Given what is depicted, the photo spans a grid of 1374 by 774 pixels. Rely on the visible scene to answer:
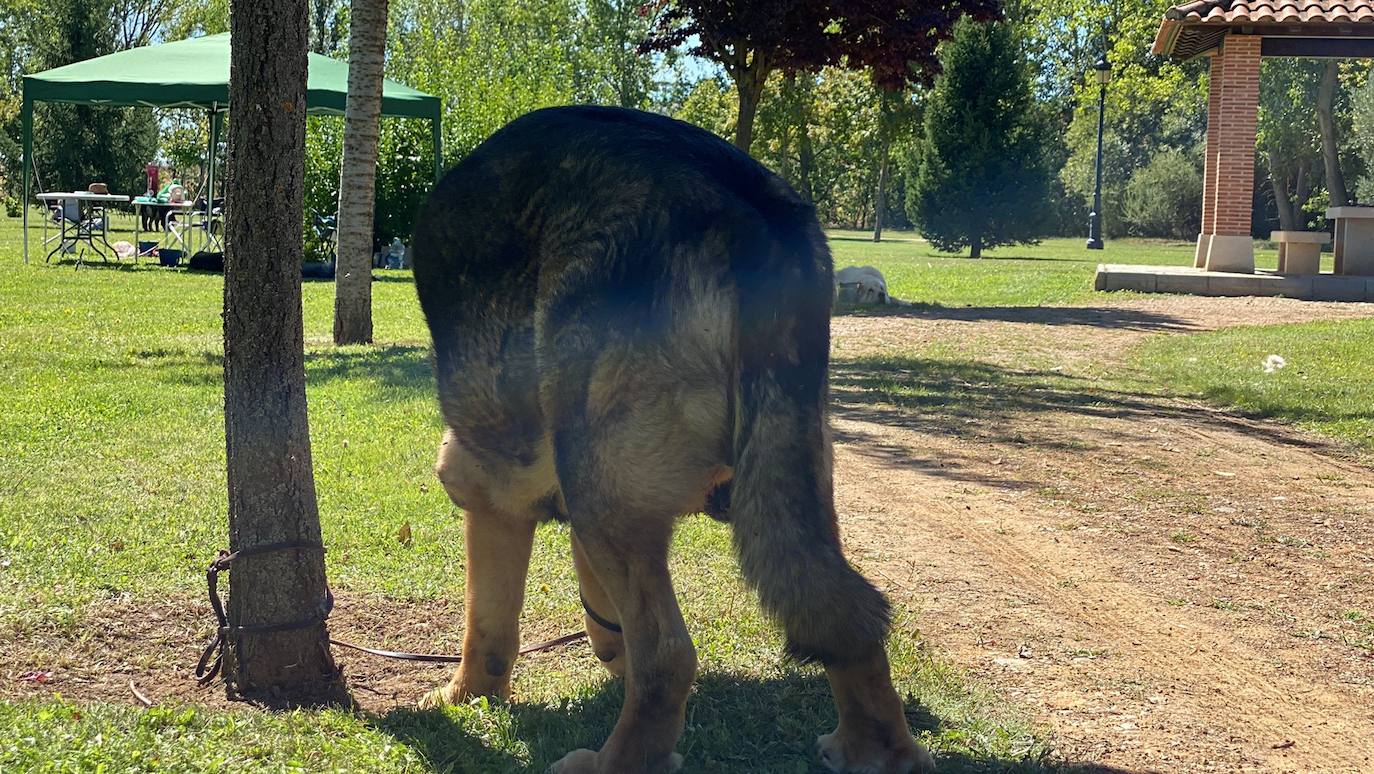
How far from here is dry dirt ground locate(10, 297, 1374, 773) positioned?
152 inches

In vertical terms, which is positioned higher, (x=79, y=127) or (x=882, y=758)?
(x=79, y=127)

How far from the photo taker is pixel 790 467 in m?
2.96

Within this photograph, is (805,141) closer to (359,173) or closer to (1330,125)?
(1330,125)

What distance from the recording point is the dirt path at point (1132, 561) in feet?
12.6

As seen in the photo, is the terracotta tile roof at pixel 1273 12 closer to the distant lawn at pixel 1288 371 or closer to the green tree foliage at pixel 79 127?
the distant lawn at pixel 1288 371

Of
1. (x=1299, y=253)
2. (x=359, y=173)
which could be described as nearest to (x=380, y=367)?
(x=359, y=173)

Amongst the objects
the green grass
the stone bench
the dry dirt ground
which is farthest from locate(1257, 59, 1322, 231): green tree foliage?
the green grass

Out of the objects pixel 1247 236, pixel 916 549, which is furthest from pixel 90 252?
pixel 916 549

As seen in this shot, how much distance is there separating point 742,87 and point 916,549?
36.8ft

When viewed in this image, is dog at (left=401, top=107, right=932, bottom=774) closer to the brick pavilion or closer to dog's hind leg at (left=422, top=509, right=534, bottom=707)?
dog's hind leg at (left=422, top=509, right=534, bottom=707)

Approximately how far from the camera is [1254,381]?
1073 centimetres

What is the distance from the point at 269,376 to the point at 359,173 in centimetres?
827

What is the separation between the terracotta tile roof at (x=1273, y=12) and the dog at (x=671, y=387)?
1944 centimetres

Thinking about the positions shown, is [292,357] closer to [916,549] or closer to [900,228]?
[916,549]
